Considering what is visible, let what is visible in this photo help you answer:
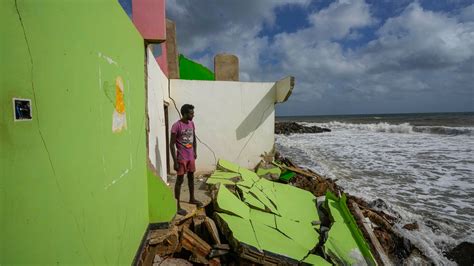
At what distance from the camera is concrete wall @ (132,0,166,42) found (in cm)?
373

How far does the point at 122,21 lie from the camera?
2719 mm

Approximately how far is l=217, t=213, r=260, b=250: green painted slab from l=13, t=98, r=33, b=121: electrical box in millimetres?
2883

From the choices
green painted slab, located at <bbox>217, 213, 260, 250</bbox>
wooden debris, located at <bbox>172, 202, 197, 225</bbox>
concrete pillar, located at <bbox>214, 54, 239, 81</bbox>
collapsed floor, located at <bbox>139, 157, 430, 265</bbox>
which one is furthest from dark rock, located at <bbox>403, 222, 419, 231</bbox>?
concrete pillar, located at <bbox>214, 54, 239, 81</bbox>

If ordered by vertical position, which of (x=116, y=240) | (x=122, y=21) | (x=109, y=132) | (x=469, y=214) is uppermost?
(x=122, y=21)

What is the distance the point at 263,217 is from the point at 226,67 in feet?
20.9

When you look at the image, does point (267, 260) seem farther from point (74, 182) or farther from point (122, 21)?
point (122, 21)

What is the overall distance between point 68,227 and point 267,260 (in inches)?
99.5

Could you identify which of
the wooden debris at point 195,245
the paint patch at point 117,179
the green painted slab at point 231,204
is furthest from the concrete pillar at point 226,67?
the paint patch at point 117,179

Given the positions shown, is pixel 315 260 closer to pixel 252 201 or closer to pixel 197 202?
pixel 252 201

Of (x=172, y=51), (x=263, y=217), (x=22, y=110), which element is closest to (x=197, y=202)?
(x=263, y=217)

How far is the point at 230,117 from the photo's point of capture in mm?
8578

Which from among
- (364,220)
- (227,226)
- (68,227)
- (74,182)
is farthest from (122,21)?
(364,220)

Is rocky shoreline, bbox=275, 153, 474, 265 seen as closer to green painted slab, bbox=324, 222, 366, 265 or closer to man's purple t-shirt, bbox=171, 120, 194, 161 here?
green painted slab, bbox=324, 222, 366, 265

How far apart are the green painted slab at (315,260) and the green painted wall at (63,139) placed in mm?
2226
